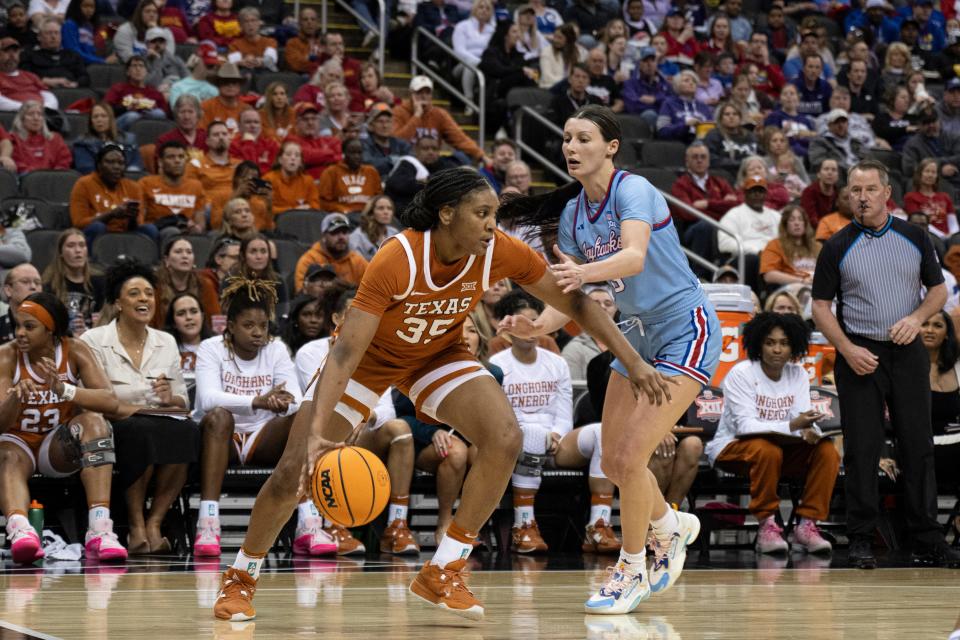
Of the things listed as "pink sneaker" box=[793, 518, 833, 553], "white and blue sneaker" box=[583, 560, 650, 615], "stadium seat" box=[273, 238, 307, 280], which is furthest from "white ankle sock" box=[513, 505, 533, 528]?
"stadium seat" box=[273, 238, 307, 280]

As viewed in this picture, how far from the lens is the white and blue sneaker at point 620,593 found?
5.12 metres

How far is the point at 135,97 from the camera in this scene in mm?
11953

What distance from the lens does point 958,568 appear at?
286 inches

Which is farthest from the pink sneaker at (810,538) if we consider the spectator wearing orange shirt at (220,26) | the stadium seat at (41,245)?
the spectator wearing orange shirt at (220,26)

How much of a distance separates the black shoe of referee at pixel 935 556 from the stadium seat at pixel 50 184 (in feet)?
22.2

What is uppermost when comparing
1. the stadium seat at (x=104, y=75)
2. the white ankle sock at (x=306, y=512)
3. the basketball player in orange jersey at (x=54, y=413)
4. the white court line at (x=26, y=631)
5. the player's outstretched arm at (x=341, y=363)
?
the stadium seat at (x=104, y=75)

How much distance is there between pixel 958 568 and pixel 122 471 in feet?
14.7

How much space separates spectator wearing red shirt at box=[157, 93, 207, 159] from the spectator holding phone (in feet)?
16.6

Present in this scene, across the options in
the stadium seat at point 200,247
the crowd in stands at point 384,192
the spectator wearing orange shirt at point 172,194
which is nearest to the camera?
the crowd in stands at point 384,192

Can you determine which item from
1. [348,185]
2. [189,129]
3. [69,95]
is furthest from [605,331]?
[69,95]

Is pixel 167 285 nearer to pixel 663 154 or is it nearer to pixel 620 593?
pixel 620 593

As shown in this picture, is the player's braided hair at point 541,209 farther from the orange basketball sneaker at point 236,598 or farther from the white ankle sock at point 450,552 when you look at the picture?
the orange basketball sneaker at point 236,598

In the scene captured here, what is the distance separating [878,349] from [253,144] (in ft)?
20.6

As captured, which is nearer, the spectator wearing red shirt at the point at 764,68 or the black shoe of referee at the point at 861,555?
the black shoe of referee at the point at 861,555
